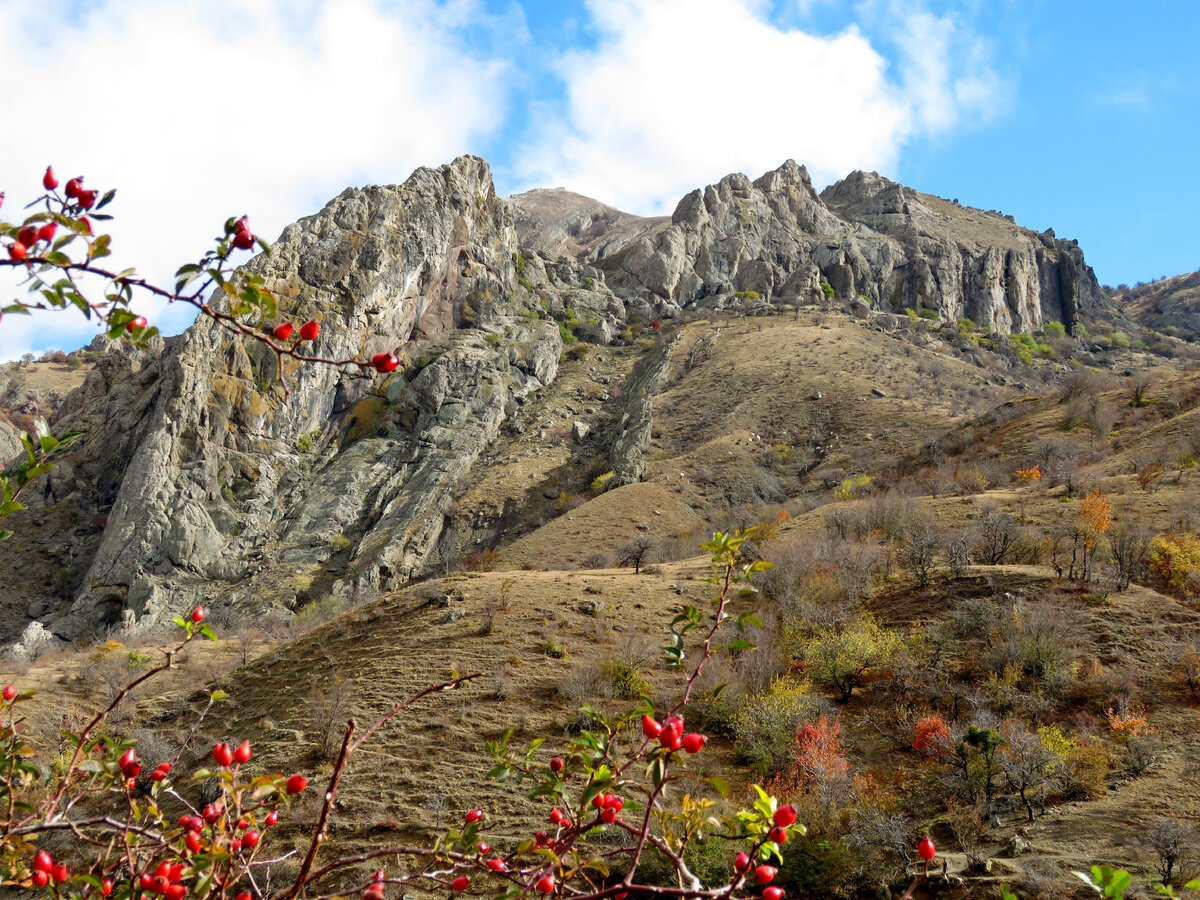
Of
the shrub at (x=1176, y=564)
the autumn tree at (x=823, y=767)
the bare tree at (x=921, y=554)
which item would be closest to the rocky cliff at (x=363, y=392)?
the bare tree at (x=921, y=554)

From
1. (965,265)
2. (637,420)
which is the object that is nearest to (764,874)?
(637,420)

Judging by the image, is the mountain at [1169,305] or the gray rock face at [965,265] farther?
the mountain at [1169,305]

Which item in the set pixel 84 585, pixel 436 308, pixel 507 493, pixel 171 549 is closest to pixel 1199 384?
pixel 507 493

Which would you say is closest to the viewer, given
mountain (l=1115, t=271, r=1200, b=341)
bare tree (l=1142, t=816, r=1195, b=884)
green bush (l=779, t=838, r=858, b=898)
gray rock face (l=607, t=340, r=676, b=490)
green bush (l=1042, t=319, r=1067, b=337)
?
bare tree (l=1142, t=816, r=1195, b=884)

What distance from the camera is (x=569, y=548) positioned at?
29312mm

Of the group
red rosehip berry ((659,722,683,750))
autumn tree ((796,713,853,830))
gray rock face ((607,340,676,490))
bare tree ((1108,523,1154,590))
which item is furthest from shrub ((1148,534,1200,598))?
gray rock face ((607,340,676,490))

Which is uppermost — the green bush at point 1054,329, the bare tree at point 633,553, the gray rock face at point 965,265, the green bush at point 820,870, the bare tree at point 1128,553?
the gray rock face at point 965,265

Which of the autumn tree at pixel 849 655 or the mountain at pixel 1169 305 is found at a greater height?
the mountain at pixel 1169 305

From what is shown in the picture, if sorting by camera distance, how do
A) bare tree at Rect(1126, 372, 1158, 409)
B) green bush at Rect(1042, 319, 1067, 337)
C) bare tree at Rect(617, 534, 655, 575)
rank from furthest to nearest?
green bush at Rect(1042, 319, 1067, 337) < bare tree at Rect(1126, 372, 1158, 409) < bare tree at Rect(617, 534, 655, 575)

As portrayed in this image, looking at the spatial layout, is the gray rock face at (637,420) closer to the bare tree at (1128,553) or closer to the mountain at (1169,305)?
the bare tree at (1128,553)

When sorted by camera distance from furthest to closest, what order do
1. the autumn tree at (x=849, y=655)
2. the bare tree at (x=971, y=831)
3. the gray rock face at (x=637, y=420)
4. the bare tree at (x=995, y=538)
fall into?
the gray rock face at (x=637, y=420) → the bare tree at (x=995, y=538) → the autumn tree at (x=849, y=655) → the bare tree at (x=971, y=831)

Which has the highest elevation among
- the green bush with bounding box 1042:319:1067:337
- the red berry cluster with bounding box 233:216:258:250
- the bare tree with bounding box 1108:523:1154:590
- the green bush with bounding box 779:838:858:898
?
the green bush with bounding box 1042:319:1067:337

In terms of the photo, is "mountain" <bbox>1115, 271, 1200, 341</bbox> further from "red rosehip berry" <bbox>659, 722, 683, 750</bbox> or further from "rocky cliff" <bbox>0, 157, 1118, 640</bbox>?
"red rosehip berry" <bbox>659, 722, 683, 750</bbox>

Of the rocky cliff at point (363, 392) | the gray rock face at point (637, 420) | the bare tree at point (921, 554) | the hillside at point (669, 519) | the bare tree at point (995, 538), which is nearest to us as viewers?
the hillside at point (669, 519)
